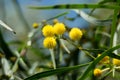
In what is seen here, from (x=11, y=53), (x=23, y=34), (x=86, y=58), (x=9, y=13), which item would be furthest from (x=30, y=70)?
(x=9, y=13)

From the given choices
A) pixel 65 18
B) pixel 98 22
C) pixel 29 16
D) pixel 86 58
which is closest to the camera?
pixel 98 22

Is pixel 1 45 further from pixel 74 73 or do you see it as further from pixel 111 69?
pixel 111 69

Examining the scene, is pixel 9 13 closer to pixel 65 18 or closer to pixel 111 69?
pixel 65 18

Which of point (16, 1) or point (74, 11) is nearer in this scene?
point (74, 11)

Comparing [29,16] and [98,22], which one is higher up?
[98,22]

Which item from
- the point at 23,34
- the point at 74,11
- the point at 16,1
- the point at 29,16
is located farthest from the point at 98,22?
the point at 29,16

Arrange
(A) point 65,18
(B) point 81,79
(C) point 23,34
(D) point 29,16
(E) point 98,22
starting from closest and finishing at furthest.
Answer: (B) point 81,79
(E) point 98,22
(A) point 65,18
(C) point 23,34
(D) point 29,16

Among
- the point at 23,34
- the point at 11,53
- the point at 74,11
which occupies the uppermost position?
the point at 74,11

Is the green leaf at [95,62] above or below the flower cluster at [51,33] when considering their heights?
below

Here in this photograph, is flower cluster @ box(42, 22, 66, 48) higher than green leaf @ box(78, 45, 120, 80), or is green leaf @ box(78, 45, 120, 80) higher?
flower cluster @ box(42, 22, 66, 48)
